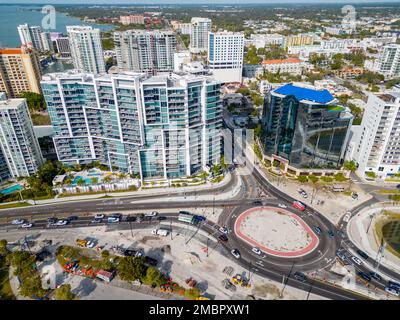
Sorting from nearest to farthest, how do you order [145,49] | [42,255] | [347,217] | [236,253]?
1. [236,253]
2. [42,255]
3. [347,217]
4. [145,49]

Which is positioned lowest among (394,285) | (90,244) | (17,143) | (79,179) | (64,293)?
(90,244)

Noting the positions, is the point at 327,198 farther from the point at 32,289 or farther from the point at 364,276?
the point at 32,289

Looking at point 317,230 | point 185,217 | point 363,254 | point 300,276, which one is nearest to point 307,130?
point 317,230

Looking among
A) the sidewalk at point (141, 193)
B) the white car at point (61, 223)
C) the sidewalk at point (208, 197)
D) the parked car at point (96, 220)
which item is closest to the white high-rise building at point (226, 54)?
the sidewalk at point (141, 193)

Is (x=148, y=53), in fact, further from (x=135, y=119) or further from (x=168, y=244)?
(x=168, y=244)

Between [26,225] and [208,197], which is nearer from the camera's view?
[26,225]

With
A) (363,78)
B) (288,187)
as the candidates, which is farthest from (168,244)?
(363,78)
